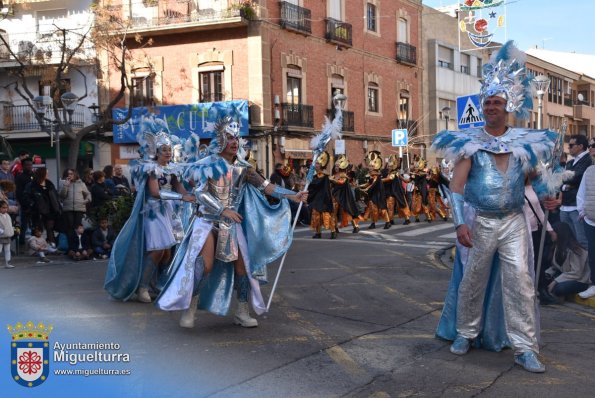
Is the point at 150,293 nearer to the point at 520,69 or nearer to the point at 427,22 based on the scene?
the point at 520,69

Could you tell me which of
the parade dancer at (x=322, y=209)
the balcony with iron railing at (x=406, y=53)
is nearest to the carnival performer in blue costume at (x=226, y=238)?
the parade dancer at (x=322, y=209)

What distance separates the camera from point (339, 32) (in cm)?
3080

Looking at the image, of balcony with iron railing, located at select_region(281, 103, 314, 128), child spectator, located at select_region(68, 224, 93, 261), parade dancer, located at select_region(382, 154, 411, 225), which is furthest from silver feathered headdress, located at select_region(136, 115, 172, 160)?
balcony with iron railing, located at select_region(281, 103, 314, 128)

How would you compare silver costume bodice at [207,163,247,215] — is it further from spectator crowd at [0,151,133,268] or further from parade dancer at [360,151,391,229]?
parade dancer at [360,151,391,229]

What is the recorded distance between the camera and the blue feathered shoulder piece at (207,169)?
5.90m

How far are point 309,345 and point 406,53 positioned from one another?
108 ft

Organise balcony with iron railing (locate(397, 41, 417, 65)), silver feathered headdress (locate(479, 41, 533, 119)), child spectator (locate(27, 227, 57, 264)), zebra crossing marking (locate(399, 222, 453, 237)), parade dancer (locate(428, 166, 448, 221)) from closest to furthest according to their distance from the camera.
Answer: silver feathered headdress (locate(479, 41, 533, 119))
child spectator (locate(27, 227, 57, 264))
zebra crossing marking (locate(399, 222, 453, 237))
parade dancer (locate(428, 166, 448, 221))
balcony with iron railing (locate(397, 41, 417, 65))

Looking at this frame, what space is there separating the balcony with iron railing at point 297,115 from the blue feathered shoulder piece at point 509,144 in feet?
73.0

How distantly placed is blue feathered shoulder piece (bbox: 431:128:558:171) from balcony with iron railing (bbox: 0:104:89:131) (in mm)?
26433

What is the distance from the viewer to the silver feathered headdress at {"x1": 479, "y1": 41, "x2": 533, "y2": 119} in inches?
202

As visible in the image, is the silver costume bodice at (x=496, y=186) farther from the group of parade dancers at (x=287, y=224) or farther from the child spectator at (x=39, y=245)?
the child spectator at (x=39, y=245)

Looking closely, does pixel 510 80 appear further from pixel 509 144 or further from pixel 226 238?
pixel 226 238

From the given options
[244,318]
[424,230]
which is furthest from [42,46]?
[244,318]

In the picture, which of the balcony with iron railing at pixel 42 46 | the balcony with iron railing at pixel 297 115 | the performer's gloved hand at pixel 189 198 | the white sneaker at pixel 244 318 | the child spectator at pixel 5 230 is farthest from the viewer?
the balcony with iron railing at pixel 297 115
